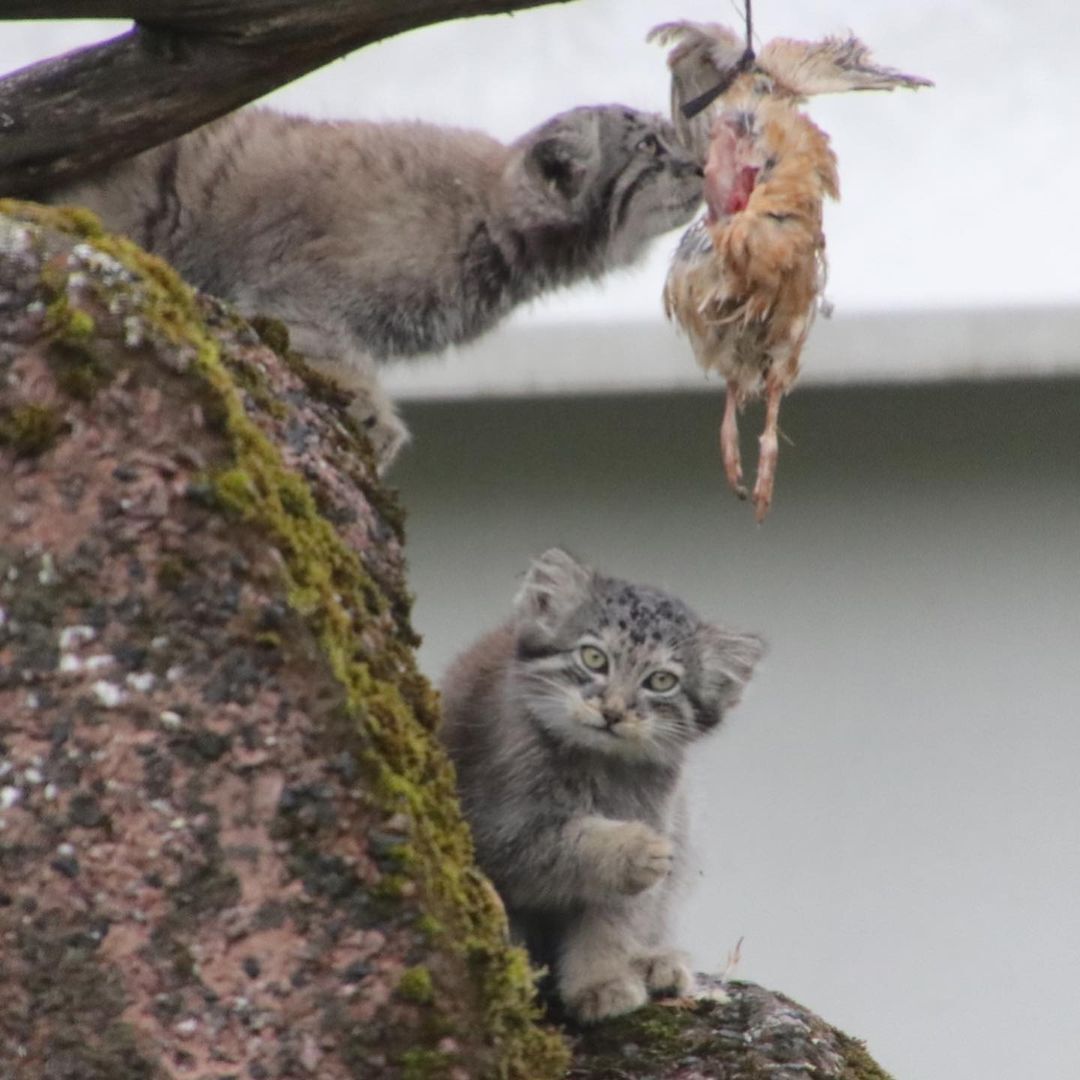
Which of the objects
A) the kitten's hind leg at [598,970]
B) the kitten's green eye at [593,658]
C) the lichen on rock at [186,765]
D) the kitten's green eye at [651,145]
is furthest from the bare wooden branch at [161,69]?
the kitten's hind leg at [598,970]

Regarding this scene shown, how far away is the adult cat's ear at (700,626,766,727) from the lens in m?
4.20

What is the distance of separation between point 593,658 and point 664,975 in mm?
618

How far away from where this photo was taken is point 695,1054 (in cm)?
350

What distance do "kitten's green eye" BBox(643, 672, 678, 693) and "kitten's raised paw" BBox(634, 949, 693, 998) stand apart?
1.67 ft

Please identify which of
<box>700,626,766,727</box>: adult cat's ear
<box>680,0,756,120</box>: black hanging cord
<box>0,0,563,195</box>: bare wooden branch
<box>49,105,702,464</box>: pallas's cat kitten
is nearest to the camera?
<box>0,0,563,195</box>: bare wooden branch

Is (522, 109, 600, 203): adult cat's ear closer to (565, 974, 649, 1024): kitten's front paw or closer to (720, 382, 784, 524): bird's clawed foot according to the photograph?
(720, 382, 784, 524): bird's clawed foot

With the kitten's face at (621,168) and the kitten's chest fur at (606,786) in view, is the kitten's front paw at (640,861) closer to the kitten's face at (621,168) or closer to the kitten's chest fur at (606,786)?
the kitten's chest fur at (606,786)

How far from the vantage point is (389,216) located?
13.9 feet

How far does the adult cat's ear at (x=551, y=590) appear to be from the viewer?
4.22 metres

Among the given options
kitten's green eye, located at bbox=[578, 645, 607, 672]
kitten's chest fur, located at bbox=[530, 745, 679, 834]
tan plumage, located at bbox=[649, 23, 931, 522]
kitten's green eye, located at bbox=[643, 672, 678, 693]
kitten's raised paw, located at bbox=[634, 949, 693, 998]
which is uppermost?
tan plumage, located at bbox=[649, 23, 931, 522]

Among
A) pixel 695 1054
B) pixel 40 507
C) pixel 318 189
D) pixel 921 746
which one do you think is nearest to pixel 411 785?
pixel 40 507

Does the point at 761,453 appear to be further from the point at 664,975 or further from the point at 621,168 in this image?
the point at 621,168

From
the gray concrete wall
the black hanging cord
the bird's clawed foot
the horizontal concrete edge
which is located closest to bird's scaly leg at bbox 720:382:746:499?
the bird's clawed foot

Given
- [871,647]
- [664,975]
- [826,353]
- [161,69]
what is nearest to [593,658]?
[664,975]
